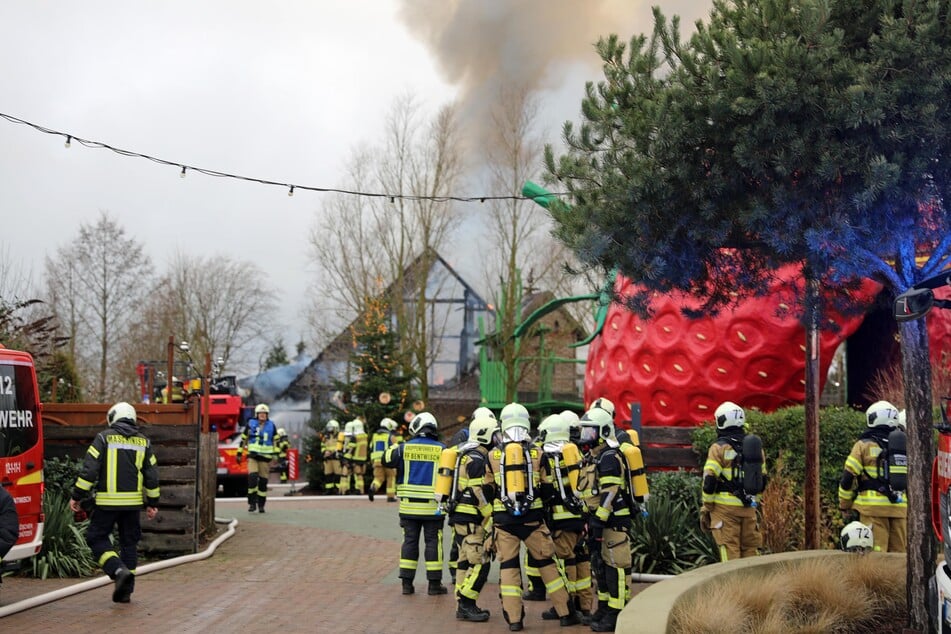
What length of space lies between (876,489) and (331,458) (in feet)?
51.0

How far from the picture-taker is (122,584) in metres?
9.01

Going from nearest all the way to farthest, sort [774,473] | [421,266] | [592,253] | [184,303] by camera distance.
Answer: [592,253]
[774,473]
[421,266]
[184,303]

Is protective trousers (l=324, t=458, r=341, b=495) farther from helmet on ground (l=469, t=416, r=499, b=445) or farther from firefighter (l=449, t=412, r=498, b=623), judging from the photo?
helmet on ground (l=469, t=416, r=499, b=445)

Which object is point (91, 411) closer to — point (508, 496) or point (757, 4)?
point (508, 496)

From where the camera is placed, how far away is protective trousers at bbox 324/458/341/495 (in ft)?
77.3

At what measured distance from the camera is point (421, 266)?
33.2 m

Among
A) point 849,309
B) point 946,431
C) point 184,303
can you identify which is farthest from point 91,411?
point 184,303

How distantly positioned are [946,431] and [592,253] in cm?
302

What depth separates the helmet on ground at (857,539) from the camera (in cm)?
863

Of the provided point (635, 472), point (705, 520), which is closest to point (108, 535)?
point (635, 472)

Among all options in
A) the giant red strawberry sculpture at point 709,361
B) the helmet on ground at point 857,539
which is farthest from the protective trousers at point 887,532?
the giant red strawberry sculpture at point 709,361

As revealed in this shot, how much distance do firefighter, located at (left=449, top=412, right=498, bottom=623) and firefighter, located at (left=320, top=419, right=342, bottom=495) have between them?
46.7 feet

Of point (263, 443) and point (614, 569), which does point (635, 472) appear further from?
point (263, 443)

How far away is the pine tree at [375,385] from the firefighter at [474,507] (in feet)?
55.8
